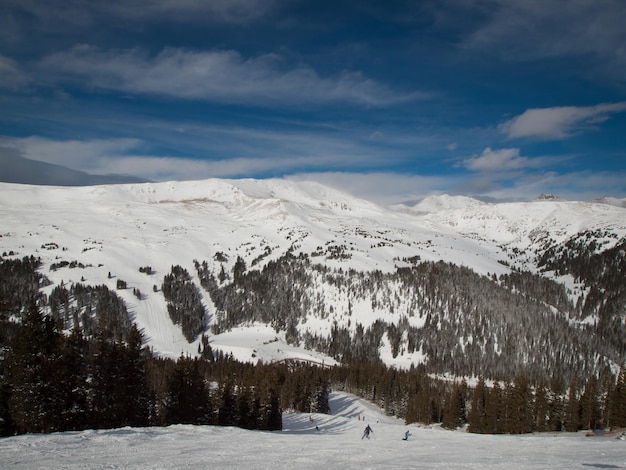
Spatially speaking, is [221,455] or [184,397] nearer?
[221,455]

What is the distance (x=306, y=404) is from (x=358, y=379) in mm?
47170

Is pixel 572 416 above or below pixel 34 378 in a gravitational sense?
below

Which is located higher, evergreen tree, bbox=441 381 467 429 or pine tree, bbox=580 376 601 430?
pine tree, bbox=580 376 601 430

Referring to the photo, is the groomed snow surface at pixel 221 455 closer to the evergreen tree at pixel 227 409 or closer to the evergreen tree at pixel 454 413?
the evergreen tree at pixel 227 409

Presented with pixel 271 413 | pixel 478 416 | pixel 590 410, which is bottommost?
pixel 478 416

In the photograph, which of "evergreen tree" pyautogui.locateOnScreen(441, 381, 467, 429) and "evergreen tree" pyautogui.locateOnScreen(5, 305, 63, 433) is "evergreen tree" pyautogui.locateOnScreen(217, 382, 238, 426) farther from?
"evergreen tree" pyautogui.locateOnScreen(441, 381, 467, 429)

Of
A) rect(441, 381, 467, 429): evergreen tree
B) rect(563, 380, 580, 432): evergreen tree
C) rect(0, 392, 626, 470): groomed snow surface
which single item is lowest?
rect(441, 381, 467, 429): evergreen tree

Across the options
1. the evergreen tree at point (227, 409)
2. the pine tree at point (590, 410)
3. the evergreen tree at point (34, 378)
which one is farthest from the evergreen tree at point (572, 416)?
the evergreen tree at point (34, 378)

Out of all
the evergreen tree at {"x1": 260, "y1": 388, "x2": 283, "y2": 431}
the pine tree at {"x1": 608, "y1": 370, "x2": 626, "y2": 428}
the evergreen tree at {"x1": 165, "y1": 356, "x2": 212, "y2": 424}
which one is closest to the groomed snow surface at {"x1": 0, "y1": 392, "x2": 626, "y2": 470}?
the evergreen tree at {"x1": 165, "y1": 356, "x2": 212, "y2": 424}

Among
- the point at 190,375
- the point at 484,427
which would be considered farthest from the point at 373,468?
the point at 484,427

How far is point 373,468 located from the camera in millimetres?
25031

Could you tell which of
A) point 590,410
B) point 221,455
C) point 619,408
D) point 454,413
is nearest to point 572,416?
point 590,410

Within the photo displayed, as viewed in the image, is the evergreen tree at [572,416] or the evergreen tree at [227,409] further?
the evergreen tree at [572,416]

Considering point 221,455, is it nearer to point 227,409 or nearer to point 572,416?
point 227,409
